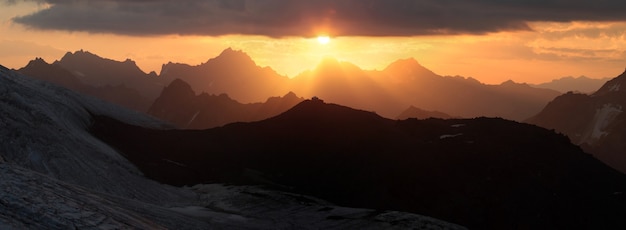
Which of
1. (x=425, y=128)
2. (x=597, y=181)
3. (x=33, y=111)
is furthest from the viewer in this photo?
(x=425, y=128)

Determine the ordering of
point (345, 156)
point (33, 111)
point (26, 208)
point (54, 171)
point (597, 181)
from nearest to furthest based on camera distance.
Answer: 1. point (26, 208)
2. point (54, 171)
3. point (33, 111)
4. point (597, 181)
5. point (345, 156)

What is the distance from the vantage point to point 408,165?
120562mm

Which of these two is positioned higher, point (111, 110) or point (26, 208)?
point (111, 110)

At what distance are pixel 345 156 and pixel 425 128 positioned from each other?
28.5 meters

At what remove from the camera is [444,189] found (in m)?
111

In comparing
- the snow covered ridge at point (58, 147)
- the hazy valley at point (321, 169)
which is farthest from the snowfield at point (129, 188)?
the hazy valley at point (321, 169)

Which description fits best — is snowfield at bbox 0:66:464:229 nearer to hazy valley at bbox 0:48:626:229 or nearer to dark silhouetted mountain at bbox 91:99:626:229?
hazy valley at bbox 0:48:626:229

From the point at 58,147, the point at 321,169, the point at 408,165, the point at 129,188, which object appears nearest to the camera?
the point at 58,147

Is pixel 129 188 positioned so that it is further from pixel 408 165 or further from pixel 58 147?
pixel 408 165

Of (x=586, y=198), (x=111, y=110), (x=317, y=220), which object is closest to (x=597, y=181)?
(x=586, y=198)

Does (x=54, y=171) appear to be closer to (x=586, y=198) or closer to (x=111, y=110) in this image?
(x=111, y=110)

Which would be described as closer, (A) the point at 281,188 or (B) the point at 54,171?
(B) the point at 54,171

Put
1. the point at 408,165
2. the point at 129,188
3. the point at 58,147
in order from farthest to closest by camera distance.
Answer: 1. the point at 408,165
2. the point at 129,188
3. the point at 58,147

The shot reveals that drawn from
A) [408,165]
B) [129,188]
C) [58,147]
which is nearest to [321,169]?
[408,165]
